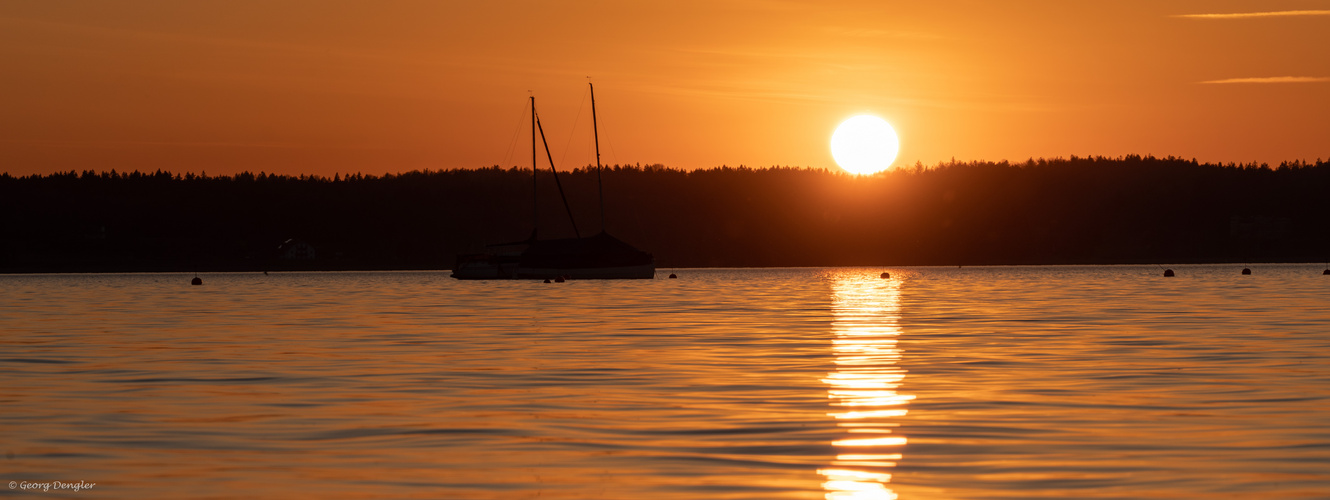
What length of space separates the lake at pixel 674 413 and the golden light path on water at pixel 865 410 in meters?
0.07

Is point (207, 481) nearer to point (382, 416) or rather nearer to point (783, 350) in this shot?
point (382, 416)

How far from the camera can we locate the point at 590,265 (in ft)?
435

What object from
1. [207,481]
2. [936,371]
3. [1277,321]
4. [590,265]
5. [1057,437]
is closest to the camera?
[207,481]

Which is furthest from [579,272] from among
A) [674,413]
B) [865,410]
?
[674,413]

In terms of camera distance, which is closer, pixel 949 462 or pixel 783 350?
pixel 949 462

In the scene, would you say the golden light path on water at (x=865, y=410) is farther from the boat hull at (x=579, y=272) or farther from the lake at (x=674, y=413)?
the boat hull at (x=579, y=272)

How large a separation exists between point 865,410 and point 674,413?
265 centimetres

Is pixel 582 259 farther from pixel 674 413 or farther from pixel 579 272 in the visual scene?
pixel 674 413

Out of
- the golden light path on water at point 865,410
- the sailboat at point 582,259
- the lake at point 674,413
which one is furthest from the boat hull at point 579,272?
the lake at point 674,413

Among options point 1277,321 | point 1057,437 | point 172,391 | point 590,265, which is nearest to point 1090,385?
point 1057,437

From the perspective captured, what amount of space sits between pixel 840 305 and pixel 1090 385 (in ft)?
142

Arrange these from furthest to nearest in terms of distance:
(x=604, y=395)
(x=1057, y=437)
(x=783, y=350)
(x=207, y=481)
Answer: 1. (x=783, y=350)
2. (x=604, y=395)
3. (x=1057, y=437)
4. (x=207, y=481)

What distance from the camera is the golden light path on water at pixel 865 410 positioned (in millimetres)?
15039

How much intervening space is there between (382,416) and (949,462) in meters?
8.21
